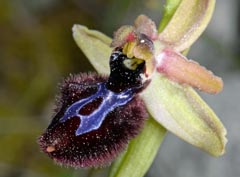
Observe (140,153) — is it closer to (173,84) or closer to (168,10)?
(173,84)

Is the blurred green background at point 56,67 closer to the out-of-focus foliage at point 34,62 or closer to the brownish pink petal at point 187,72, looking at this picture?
the out-of-focus foliage at point 34,62

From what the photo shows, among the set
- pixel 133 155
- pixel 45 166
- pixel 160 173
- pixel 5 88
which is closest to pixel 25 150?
pixel 45 166

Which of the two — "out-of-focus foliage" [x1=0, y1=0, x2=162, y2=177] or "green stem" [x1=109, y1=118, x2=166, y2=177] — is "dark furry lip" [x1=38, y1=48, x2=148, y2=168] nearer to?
"green stem" [x1=109, y1=118, x2=166, y2=177]

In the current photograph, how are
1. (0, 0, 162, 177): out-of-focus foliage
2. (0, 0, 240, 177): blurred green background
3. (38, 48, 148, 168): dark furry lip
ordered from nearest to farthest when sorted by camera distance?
(38, 48, 148, 168): dark furry lip, (0, 0, 240, 177): blurred green background, (0, 0, 162, 177): out-of-focus foliage

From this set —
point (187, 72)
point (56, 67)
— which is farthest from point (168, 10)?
point (56, 67)

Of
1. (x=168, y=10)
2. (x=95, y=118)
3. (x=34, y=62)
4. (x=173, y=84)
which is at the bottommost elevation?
(x=95, y=118)

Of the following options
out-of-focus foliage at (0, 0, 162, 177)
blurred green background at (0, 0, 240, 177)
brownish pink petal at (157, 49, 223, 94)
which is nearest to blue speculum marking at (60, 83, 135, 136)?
brownish pink petal at (157, 49, 223, 94)
